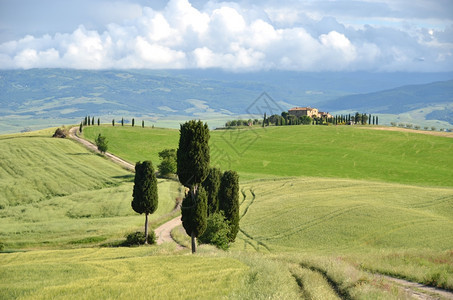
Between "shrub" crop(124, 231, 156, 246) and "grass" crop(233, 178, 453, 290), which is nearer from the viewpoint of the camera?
"grass" crop(233, 178, 453, 290)

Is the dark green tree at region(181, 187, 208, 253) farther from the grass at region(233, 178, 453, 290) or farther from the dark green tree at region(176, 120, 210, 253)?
the grass at region(233, 178, 453, 290)

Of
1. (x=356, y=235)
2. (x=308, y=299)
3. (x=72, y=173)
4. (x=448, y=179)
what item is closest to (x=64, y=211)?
(x=72, y=173)

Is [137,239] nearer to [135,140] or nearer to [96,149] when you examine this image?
[96,149]

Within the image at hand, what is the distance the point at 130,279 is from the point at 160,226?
40.3m

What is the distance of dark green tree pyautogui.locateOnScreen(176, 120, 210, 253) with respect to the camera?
38344mm

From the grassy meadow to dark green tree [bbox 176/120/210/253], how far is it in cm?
269

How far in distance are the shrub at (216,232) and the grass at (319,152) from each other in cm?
5377

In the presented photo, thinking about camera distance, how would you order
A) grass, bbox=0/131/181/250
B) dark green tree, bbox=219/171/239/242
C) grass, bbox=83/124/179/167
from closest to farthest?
1. dark green tree, bbox=219/171/239/242
2. grass, bbox=0/131/181/250
3. grass, bbox=83/124/179/167

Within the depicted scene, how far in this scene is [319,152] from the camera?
456ft

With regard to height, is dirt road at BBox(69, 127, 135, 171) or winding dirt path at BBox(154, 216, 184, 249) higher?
dirt road at BBox(69, 127, 135, 171)

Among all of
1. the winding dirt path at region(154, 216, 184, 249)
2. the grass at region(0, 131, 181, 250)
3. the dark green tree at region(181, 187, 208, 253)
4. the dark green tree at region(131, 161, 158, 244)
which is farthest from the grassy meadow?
the dark green tree at region(131, 161, 158, 244)

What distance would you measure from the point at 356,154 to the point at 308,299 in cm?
12202

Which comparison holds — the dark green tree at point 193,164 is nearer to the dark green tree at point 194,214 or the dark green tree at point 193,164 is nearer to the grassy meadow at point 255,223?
the dark green tree at point 194,214

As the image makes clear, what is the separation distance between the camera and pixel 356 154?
136m
